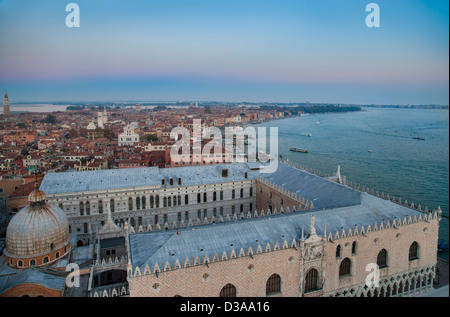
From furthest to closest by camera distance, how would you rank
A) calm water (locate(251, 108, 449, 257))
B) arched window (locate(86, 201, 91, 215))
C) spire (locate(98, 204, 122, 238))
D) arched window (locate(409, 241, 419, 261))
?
calm water (locate(251, 108, 449, 257)), arched window (locate(86, 201, 91, 215)), spire (locate(98, 204, 122, 238)), arched window (locate(409, 241, 419, 261))

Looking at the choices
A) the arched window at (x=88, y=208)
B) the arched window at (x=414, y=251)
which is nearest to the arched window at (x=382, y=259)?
the arched window at (x=414, y=251)

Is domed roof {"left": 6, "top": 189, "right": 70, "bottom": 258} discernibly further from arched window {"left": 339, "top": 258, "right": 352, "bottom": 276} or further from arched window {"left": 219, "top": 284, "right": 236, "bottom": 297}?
arched window {"left": 339, "top": 258, "right": 352, "bottom": 276}

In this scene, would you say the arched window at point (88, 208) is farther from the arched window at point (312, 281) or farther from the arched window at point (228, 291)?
the arched window at point (312, 281)

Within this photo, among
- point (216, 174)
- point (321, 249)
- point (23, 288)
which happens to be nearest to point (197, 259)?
point (321, 249)

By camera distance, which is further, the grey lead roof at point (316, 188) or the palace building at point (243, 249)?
the grey lead roof at point (316, 188)

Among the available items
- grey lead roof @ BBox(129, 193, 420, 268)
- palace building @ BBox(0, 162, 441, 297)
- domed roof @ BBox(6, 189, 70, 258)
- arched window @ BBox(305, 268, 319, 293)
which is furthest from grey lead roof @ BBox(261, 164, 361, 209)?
domed roof @ BBox(6, 189, 70, 258)

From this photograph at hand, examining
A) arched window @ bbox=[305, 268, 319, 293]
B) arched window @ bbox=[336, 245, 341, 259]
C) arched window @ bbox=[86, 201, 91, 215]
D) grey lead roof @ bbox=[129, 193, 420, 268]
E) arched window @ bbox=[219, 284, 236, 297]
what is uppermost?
grey lead roof @ bbox=[129, 193, 420, 268]

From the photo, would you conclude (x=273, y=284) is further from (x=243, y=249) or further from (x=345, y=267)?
(x=345, y=267)

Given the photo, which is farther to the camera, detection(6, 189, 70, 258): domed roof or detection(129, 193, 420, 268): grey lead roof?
detection(6, 189, 70, 258): domed roof
